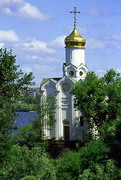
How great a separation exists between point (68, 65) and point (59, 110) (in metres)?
3.84

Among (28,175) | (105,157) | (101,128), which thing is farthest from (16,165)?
(101,128)

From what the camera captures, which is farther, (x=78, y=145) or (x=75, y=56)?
(x=75, y=56)

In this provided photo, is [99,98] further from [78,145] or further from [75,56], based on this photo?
[75,56]

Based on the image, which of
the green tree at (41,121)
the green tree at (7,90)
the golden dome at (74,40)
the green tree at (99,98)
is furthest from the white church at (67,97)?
the green tree at (7,90)

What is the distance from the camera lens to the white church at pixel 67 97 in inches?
1398

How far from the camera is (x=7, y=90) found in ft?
87.2

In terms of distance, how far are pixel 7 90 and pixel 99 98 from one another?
8450 millimetres

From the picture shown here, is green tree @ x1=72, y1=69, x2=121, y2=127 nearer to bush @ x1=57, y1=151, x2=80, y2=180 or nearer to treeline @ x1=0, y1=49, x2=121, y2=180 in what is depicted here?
treeline @ x1=0, y1=49, x2=121, y2=180

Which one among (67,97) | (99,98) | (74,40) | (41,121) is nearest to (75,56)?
(74,40)

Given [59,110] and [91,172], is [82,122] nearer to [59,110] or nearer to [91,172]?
[59,110]

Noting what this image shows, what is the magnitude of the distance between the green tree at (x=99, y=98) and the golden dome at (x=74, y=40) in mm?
4327

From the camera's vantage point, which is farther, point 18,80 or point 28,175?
point 18,80

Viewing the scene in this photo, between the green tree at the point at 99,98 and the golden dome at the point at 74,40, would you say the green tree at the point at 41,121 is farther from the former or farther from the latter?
the golden dome at the point at 74,40

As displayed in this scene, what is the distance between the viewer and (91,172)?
23.2 metres
